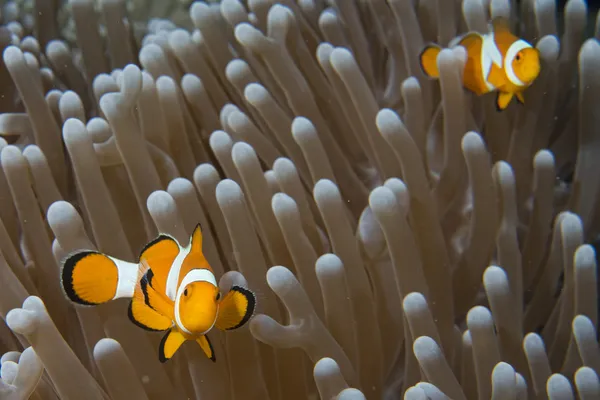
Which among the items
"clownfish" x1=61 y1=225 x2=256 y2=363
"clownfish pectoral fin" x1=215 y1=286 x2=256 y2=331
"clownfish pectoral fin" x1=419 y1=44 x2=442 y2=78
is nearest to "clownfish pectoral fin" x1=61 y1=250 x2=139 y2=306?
"clownfish" x1=61 y1=225 x2=256 y2=363

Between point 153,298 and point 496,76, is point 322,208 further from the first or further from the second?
point 496,76

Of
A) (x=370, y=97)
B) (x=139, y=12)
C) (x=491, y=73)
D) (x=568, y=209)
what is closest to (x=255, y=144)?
(x=370, y=97)

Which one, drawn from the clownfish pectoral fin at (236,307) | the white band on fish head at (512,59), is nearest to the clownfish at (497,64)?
the white band on fish head at (512,59)

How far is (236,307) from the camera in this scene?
0.71 m

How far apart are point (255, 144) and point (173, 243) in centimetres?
43

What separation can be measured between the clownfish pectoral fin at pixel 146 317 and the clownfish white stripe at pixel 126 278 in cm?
3

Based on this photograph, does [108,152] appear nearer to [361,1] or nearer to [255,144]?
[255,144]

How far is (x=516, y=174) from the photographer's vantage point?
1.14 m

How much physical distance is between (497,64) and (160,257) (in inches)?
28.9

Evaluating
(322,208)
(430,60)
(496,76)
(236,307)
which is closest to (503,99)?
(496,76)

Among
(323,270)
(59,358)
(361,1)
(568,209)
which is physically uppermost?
(361,1)

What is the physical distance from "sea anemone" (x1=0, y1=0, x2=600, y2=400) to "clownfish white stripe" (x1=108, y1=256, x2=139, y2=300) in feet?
0.30

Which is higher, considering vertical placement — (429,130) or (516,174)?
(429,130)

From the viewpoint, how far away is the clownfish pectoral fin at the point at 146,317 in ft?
2.28
